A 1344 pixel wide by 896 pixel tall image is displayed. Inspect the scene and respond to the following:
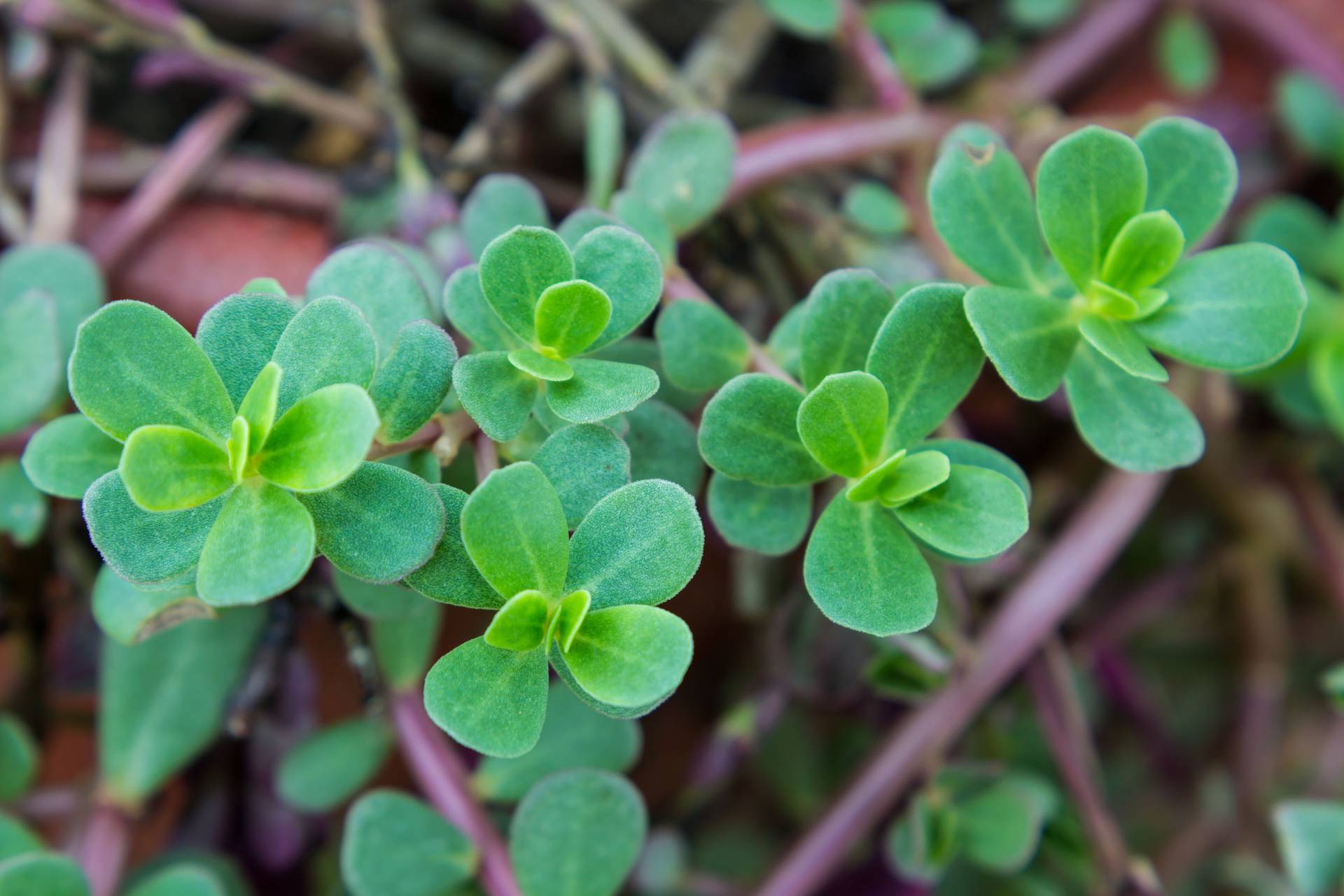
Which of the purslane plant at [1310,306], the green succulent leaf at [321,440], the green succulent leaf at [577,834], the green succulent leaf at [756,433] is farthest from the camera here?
the purslane plant at [1310,306]

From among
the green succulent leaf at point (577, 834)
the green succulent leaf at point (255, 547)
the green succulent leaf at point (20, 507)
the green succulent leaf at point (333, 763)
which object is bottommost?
the green succulent leaf at point (333, 763)

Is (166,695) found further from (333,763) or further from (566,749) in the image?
(566,749)

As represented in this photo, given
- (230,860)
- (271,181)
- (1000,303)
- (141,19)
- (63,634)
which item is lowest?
(230,860)

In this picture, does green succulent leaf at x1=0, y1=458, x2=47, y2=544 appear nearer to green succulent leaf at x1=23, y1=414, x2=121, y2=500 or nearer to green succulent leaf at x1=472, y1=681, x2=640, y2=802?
green succulent leaf at x1=23, y1=414, x2=121, y2=500

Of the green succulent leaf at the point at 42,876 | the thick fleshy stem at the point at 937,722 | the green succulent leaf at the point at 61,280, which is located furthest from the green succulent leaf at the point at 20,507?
the thick fleshy stem at the point at 937,722

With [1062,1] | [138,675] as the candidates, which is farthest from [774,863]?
[1062,1]

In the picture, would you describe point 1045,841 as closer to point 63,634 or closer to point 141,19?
point 63,634

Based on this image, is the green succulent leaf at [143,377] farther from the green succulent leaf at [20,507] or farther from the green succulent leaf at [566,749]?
the green succulent leaf at [566,749]
